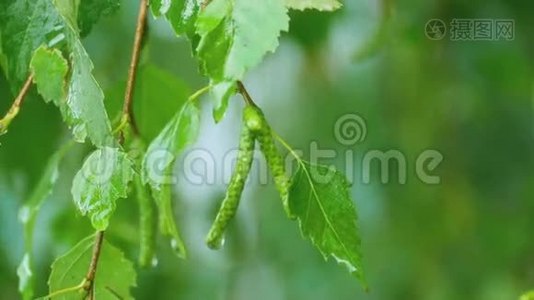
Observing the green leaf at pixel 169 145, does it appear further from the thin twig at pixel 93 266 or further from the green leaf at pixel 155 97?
the green leaf at pixel 155 97

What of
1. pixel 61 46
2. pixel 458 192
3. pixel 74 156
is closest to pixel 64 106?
pixel 61 46

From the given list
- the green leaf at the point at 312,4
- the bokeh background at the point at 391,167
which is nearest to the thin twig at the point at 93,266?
the green leaf at the point at 312,4

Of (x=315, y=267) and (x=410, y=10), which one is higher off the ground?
(x=410, y=10)

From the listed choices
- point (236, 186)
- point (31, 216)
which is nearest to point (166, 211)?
point (236, 186)

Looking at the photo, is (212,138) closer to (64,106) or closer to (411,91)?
Answer: (411,91)

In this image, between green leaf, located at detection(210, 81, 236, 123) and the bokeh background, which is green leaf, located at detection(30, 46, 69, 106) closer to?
green leaf, located at detection(210, 81, 236, 123)

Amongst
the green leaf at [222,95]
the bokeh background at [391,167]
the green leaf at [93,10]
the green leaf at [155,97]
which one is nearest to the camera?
the green leaf at [222,95]
